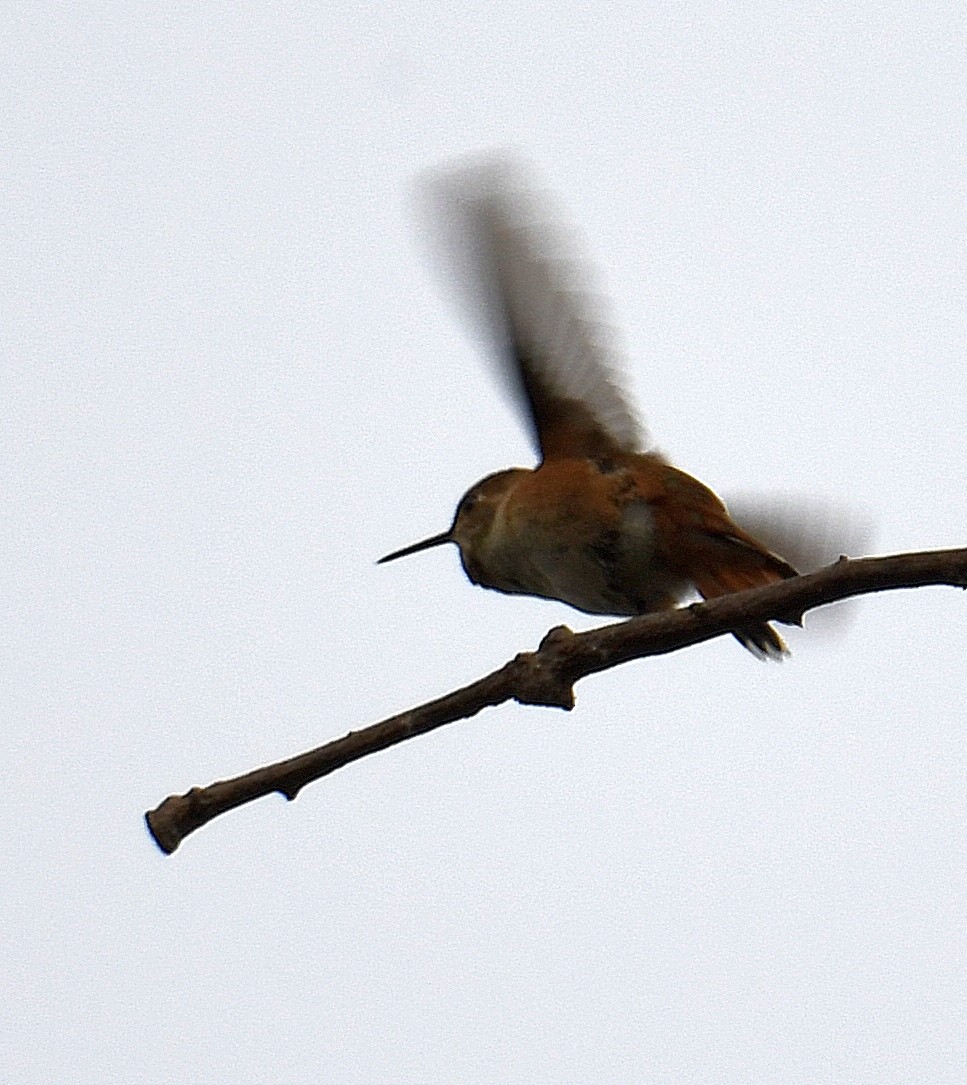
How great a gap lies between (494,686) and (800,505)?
2368 mm

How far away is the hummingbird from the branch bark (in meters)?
1.74

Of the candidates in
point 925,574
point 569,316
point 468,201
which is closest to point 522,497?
point 569,316

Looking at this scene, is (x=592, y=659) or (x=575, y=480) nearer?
(x=592, y=659)

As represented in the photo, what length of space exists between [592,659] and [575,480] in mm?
1906

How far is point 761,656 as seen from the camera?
5004mm

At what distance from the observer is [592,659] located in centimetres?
322

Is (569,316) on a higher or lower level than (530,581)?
higher

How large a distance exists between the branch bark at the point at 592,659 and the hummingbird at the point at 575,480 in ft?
5.70

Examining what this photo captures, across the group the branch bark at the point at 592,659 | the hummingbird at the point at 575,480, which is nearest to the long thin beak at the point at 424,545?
the hummingbird at the point at 575,480

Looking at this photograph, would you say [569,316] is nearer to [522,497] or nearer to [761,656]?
[522,497]

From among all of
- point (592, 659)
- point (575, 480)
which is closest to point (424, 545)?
point (575, 480)

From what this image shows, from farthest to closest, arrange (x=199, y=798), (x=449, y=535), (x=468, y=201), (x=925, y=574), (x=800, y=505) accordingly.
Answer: (x=449, y=535) < (x=800, y=505) < (x=468, y=201) < (x=199, y=798) < (x=925, y=574)

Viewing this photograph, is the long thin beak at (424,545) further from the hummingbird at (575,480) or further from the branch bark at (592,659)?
the branch bark at (592,659)

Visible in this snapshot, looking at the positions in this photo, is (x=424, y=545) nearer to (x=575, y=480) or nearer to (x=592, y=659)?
(x=575, y=480)
